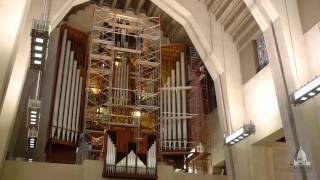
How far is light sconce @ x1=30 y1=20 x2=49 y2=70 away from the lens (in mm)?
9641

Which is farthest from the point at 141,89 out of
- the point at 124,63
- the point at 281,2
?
the point at 281,2


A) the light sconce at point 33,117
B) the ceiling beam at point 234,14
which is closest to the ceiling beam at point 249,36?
the ceiling beam at point 234,14

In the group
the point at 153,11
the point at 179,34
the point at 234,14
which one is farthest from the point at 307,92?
the point at 153,11

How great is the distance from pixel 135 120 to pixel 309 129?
7622mm

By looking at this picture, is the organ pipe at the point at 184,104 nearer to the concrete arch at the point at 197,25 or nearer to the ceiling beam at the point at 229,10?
the concrete arch at the point at 197,25

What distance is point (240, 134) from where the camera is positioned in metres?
13.9

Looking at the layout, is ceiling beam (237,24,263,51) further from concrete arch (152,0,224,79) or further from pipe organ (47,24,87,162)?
pipe organ (47,24,87,162)

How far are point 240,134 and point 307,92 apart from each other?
3.44 m

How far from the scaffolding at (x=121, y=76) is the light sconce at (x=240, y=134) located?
3668mm

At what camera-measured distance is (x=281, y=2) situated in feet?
43.6

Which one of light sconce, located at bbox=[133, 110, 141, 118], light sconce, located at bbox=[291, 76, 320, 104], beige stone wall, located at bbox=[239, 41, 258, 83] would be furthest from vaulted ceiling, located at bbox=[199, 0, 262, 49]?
light sconce, located at bbox=[291, 76, 320, 104]

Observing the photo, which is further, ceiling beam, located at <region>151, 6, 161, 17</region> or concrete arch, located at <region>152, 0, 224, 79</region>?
ceiling beam, located at <region>151, 6, 161, 17</region>

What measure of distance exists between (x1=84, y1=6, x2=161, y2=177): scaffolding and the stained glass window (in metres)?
4.61

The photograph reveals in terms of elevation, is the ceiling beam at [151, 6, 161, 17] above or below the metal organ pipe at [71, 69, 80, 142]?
above
